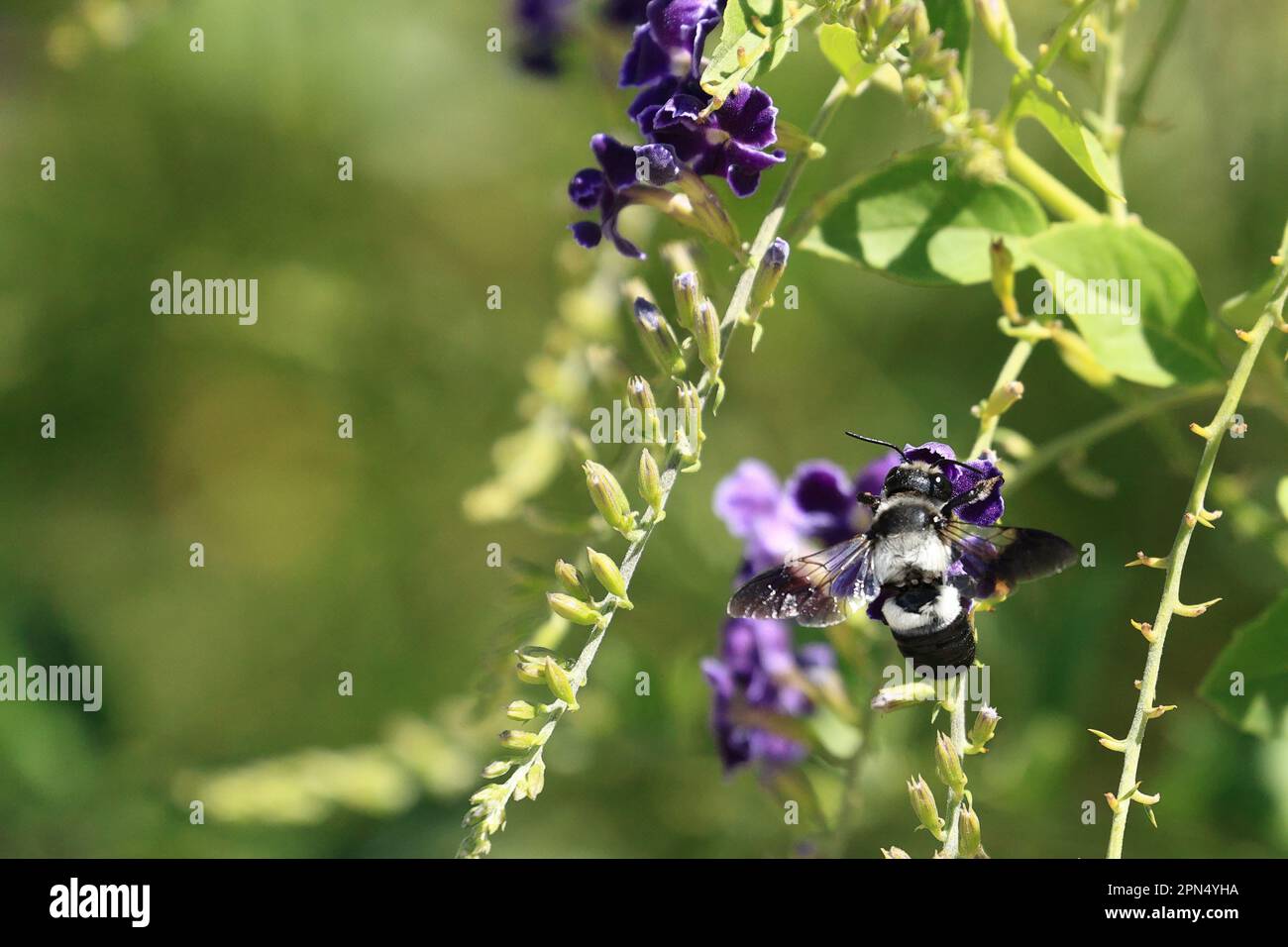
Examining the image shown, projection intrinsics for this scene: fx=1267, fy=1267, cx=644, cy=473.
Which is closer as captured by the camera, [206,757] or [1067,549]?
[1067,549]

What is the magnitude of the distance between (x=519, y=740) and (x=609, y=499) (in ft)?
0.81

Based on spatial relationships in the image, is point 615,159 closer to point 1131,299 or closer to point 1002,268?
point 1002,268

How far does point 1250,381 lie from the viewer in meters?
1.49

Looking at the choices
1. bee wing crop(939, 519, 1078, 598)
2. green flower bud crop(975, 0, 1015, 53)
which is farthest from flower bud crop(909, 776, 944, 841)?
green flower bud crop(975, 0, 1015, 53)

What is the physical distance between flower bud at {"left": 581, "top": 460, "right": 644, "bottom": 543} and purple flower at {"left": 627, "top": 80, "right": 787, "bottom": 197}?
1.14 feet

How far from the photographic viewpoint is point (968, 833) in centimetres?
113

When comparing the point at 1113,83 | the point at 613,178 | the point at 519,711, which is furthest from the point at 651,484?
the point at 1113,83

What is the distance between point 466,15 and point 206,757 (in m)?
2.13

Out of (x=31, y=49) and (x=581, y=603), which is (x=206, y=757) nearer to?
(x=31, y=49)

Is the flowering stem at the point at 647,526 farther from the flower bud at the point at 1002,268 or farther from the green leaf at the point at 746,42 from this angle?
the flower bud at the point at 1002,268

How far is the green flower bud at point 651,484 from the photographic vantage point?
4.03ft

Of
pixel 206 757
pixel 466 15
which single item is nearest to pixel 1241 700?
pixel 206 757

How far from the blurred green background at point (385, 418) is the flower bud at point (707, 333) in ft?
4.17

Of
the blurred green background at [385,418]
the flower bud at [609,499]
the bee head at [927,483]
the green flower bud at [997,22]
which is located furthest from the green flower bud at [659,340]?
the blurred green background at [385,418]
